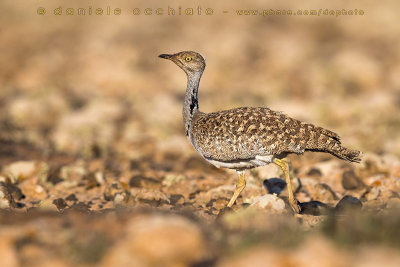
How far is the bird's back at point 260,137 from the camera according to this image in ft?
22.0

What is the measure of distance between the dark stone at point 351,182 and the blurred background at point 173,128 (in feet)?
0.13

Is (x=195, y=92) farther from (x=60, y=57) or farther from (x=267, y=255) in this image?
(x=60, y=57)

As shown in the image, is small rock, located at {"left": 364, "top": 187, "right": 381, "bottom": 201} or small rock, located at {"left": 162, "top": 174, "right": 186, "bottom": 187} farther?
small rock, located at {"left": 162, "top": 174, "right": 186, "bottom": 187}

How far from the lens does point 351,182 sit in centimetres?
866

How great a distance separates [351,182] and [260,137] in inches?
102

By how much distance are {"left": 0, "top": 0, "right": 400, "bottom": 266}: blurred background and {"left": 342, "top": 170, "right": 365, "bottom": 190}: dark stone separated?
0.13 ft

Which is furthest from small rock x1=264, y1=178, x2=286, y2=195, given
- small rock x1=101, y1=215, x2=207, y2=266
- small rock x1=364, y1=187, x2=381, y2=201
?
small rock x1=101, y1=215, x2=207, y2=266

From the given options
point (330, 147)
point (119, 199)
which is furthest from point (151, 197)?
point (330, 147)

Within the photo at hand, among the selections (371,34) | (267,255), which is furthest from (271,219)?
(371,34)

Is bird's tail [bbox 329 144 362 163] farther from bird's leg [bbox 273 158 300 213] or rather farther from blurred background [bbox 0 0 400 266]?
blurred background [bbox 0 0 400 266]

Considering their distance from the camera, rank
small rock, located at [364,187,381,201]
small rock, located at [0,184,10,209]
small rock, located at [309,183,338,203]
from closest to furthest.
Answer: small rock, located at [0,184,10,209] < small rock, located at [364,187,381,201] < small rock, located at [309,183,338,203]

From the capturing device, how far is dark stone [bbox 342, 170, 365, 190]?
8.62 meters

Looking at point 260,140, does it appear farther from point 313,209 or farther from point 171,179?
point 171,179

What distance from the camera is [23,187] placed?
8.81 metres
